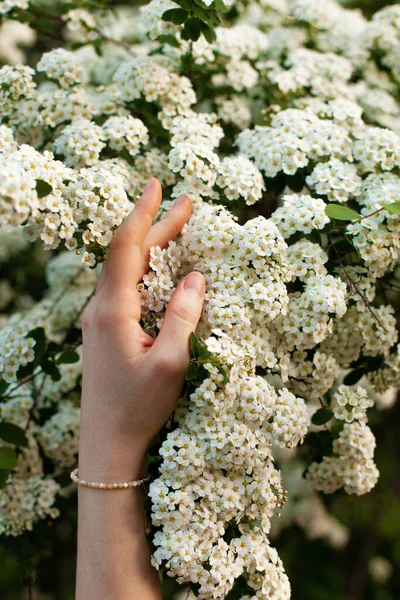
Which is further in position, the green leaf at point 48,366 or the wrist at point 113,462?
the green leaf at point 48,366

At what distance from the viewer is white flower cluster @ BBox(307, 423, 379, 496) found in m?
2.35

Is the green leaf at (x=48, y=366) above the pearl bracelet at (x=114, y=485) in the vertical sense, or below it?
below

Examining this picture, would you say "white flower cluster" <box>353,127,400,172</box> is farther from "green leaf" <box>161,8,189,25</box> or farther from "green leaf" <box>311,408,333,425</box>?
"green leaf" <box>311,408,333,425</box>

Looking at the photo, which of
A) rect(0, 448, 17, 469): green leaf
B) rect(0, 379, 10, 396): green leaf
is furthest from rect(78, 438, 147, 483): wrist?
rect(0, 379, 10, 396): green leaf

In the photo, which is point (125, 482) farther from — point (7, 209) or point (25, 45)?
point (25, 45)

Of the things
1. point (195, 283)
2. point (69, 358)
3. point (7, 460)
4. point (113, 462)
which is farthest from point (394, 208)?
point (7, 460)

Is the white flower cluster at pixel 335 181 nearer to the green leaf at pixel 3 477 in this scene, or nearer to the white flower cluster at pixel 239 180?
the white flower cluster at pixel 239 180

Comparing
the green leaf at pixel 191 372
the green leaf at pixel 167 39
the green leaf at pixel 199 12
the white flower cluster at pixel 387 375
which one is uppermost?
the green leaf at pixel 199 12

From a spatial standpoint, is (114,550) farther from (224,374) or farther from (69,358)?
(69,358)

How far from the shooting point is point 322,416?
230 centimetres

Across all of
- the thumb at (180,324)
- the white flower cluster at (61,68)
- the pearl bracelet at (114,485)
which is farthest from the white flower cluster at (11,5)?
the pearl bracelet at (114,485)

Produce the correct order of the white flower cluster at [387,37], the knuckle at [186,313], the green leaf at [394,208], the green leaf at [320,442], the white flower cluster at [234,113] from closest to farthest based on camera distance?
the knuckle at [186,313] → the green leaf at [394,208] → the green leaf at [320,442] → the white flower cluster at [234,113] → the white flower cluster at [387,37]

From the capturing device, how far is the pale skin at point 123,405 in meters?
1.85

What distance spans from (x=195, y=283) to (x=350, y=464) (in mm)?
994
